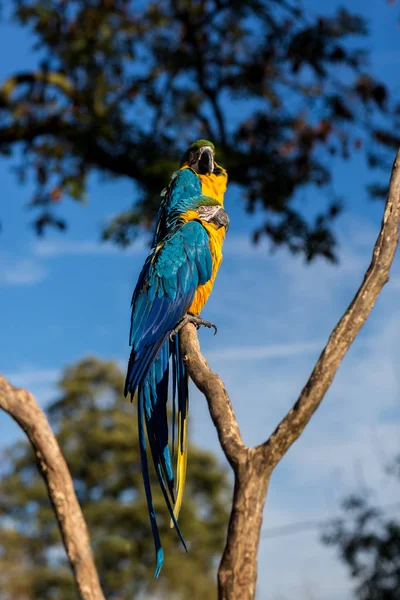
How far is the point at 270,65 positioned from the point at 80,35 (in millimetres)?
1748

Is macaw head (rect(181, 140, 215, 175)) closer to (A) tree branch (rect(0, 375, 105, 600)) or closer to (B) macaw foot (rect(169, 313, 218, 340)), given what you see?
(B) macaw foot (rect(169, 313, 218, 340))

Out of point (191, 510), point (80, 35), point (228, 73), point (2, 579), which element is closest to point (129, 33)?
point (80, 35)

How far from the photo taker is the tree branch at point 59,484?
1520mm

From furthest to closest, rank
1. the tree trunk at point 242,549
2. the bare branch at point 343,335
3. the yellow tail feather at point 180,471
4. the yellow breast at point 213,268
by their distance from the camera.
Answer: the yellow breast at point 213,268
the yellow tail feather at point 180,471
the bare branch at point 343,335
the tree trunk at point 242,549

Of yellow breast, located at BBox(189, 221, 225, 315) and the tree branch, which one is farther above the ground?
yellow breast, located at BBox(189, 221, 225, 315)

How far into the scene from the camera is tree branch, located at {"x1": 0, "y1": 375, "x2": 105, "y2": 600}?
4.99 feet

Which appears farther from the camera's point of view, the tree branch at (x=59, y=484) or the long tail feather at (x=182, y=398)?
the long tail feather at (x=182, y=398)

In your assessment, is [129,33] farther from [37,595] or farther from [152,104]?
[37,595]

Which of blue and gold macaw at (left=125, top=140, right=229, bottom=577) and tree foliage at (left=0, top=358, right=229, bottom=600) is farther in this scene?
tree foliage at (left=0, top=358, right=229, bottom=600)

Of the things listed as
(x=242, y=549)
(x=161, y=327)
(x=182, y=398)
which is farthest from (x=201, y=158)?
(x=242, y=549)

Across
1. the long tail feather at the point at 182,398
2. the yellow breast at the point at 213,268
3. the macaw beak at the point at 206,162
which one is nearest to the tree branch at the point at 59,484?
the long tail feather at the point at 182,398

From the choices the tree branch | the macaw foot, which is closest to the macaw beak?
the macaw foot

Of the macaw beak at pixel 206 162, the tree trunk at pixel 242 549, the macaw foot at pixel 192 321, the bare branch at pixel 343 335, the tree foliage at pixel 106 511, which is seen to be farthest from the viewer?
the tree foliage at pixel 106 511

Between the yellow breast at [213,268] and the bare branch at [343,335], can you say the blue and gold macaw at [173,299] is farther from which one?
the bare branch at [343,335]
